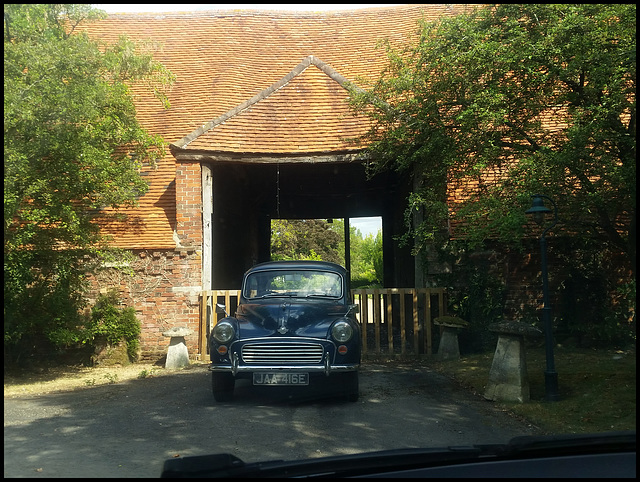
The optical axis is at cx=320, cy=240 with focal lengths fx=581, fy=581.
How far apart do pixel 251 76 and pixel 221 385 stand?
384 inches

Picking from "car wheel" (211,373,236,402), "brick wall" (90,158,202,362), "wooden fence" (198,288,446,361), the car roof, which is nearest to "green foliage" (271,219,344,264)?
"brick wall" (90,158,202,362)

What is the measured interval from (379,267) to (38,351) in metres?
24.3

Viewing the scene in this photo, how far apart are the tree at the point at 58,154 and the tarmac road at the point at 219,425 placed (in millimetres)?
1424

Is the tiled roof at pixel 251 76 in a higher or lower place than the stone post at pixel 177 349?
higher

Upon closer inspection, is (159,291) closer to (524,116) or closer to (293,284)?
(293,284)

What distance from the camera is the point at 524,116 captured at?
26.1 feet

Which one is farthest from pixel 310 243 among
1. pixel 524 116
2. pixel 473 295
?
pixel 524 116

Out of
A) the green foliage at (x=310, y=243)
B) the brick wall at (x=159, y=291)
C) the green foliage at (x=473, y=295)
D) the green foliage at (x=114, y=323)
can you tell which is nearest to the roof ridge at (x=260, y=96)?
the brick wall at (x=159, y=291)

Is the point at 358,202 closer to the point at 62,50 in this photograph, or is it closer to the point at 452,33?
the point at 452,33

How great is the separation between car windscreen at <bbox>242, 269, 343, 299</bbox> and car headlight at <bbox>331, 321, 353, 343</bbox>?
1.00 metres

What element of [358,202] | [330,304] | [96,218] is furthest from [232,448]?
[358,202]

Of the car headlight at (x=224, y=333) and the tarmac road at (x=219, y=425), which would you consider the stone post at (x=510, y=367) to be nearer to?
the tarmac road at (x=219, y=425)

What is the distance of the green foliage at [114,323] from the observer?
10977 millimetres

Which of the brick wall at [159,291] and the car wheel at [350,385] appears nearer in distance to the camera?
the car wheel at [350,385]
